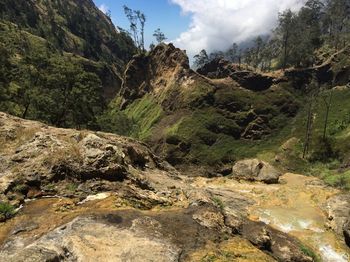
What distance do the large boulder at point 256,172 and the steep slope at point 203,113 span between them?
130 ft

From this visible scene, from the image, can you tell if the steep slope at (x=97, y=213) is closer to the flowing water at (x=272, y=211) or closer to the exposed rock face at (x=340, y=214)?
the flowing water at (x=272, y=211)

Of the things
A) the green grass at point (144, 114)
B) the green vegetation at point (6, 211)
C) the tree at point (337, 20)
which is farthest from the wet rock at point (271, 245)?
the tree at point (337, 20)

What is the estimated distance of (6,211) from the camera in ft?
60.8

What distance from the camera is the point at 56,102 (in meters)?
57.7

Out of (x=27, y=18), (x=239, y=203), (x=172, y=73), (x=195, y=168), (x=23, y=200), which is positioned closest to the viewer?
(x=23, y=200)

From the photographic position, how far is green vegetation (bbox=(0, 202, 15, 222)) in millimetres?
18281

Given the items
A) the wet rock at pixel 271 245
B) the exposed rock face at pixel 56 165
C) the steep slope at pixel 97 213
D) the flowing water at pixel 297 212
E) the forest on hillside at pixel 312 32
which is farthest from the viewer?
the forest on hillside at pixel 312 32

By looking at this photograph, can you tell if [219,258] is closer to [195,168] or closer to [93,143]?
[93,143]

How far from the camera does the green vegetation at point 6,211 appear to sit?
1828 centimetres

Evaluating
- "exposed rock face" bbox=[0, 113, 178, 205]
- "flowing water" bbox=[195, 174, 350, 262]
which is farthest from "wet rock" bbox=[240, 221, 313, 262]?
"exposed rock face" bbox=[0, 113, 178, 205]

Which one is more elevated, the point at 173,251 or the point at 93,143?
the point at 93,143

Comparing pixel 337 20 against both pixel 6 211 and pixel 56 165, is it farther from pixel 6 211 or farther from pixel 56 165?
pixel 6 211

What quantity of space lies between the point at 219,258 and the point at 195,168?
76.2m

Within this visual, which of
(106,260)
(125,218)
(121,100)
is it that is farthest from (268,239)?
(121,100)
